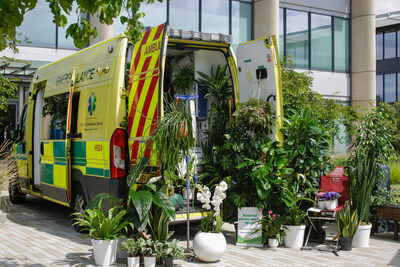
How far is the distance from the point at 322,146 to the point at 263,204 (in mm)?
1194

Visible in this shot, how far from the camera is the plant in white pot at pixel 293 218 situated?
658cm

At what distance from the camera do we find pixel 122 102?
6797 millimetres

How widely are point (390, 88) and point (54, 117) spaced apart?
32965 millimetres

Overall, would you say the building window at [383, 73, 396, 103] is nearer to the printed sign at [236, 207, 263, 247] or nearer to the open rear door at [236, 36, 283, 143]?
the open rear door at [236, 36, 283, 143]

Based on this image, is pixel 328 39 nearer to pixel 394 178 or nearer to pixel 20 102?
pixel 394 178

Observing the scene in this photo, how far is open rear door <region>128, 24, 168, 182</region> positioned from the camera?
6262 mm

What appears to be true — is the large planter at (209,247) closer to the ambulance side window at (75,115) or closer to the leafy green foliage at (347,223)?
the leafy green foliage at (347,223)

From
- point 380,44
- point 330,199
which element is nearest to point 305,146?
point 330,199

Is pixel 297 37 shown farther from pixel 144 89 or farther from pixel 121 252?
pixel 121 252

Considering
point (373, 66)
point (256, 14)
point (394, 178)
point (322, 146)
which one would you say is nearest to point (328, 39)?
point (373, 66)

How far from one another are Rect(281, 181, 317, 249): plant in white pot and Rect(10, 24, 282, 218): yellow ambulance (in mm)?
1140

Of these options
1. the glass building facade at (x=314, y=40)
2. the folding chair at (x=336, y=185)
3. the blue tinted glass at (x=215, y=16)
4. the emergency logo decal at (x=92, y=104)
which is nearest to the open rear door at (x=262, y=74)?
the folding chair at (x=336, y=185)

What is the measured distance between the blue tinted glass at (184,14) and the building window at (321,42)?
20.0ft

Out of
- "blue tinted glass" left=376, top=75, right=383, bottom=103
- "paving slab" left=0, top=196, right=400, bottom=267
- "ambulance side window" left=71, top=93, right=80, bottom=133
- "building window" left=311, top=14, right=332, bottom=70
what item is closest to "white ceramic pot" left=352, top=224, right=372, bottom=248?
"paving slab" left=0, top=196, right=400, bottom=267
